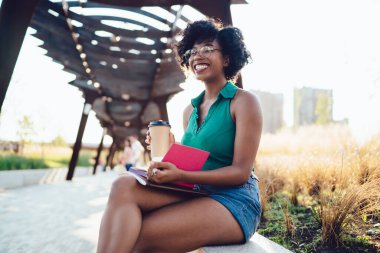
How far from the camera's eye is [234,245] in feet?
5.68

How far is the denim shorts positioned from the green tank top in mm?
170

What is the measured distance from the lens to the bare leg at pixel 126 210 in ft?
4.89

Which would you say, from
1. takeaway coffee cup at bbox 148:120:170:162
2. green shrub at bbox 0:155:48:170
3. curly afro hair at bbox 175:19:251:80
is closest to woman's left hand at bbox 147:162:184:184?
takeaway coffee cup at bbox 148:120:170:162

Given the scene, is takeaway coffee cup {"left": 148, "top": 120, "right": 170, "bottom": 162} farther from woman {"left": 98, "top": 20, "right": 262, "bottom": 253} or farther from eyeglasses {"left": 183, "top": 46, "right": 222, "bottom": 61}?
eyeglasses {"left": 183, "top": 46, "right": 222, "bottom": 61}

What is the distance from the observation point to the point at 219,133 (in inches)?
74.1

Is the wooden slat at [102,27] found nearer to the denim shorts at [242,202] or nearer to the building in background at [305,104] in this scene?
the denim shorts at [242,202]

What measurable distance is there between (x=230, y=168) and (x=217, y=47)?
870mm

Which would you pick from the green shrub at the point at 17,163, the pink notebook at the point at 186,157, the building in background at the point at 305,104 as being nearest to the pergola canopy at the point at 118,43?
the pink notebook at the point at 186,157

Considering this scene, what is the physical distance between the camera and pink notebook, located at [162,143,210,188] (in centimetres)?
156

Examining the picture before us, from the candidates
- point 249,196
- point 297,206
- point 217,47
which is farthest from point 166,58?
point 249,196

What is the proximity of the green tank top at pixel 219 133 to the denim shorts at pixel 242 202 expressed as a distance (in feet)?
0.56

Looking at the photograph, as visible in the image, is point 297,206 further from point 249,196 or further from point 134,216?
point 134,216

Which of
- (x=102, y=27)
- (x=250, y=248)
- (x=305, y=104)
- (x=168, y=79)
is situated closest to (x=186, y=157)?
(x=250, y=248)

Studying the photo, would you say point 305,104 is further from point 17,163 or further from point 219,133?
point 219,133
